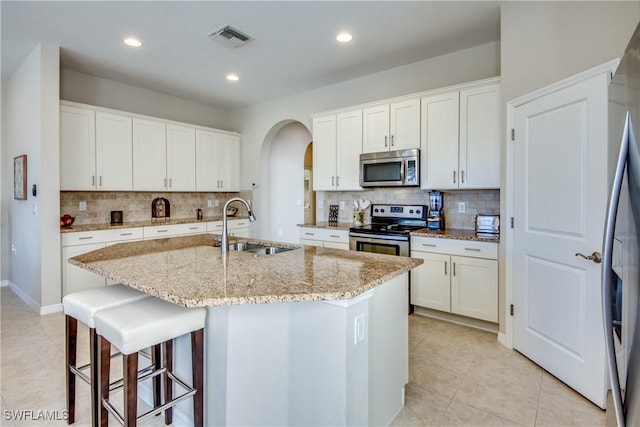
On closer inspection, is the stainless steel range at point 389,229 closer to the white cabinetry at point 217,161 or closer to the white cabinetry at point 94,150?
the white cabinetry at point 217,161

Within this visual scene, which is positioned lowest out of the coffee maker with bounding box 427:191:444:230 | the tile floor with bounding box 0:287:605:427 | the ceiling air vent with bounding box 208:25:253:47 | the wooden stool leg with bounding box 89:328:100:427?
the tile floor with bounding box 0:287:605:427

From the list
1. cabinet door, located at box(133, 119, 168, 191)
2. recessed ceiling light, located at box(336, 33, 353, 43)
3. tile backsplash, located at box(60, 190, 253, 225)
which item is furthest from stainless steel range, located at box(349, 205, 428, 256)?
cabinet door, located at box(133, 119, 168, 191)

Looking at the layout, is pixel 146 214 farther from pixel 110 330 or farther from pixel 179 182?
pixel 110 330

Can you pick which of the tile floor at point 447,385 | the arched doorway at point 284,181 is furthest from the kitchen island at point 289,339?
the arched doorway at point 284,181

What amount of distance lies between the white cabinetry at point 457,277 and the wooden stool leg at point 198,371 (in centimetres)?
240

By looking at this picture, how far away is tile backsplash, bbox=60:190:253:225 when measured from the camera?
14.0ft

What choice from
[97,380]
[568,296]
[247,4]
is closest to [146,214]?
[247,4]

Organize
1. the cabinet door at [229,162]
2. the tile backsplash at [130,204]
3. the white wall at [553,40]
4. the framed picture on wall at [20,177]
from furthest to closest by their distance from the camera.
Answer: the cabinet door at [229,162] < the tile backsplash at [130,204] < the framed picture on wall at [20,177] < the white wall at [553,40]

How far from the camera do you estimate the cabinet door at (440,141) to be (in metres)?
3.39

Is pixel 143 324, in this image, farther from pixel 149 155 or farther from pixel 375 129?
pixel 149 155

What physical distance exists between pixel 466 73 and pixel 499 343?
108 inches

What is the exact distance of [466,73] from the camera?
362cm

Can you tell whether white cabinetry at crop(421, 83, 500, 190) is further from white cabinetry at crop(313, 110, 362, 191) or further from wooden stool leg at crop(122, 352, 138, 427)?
wooden stool leg at crop(122, 352, 138, 427)

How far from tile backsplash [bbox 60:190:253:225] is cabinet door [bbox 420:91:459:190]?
10.5 ft
